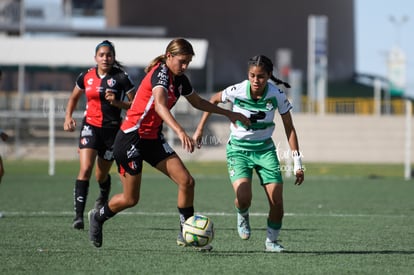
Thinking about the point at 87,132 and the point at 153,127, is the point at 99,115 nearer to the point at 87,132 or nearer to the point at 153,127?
the point at 87,132

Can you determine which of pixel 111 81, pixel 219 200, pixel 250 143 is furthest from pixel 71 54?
pixel 250 143

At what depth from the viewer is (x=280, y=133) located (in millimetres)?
34062

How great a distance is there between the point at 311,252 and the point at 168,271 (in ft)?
6.53

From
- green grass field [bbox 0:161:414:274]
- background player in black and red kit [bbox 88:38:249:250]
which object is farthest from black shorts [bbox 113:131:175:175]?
green grass field [bbox 0:161:414:274]

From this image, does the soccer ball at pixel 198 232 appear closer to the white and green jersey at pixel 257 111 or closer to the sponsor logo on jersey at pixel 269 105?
the white and green jersey at pixel 257 111

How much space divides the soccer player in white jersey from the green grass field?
1.31ft

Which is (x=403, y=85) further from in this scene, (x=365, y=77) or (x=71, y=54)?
(x=71, y=54)

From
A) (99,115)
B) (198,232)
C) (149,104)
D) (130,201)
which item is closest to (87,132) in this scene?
(99,115)

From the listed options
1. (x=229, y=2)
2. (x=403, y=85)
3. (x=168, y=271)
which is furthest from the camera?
(x=229, y=2)

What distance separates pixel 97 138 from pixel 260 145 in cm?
298

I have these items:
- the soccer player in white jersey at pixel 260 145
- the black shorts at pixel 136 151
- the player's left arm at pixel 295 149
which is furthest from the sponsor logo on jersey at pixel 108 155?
the player's left arm at pixel 295 149

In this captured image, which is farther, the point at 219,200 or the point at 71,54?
the point at 71,54

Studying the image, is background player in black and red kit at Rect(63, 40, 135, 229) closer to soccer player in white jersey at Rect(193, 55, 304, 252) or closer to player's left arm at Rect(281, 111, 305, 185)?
soccer player in white jersey at Rect(193, 55, 304, 252)

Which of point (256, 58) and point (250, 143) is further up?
point (256, 58)
